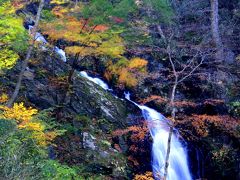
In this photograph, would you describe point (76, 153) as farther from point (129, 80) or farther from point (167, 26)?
point (167, 26)

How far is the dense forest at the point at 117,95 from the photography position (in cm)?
1236

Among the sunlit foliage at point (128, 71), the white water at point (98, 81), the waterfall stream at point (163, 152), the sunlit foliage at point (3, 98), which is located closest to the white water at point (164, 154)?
the waterfall stream at point (163, 152)

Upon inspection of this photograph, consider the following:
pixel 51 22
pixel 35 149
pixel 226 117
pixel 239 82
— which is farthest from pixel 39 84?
pixel 239 82

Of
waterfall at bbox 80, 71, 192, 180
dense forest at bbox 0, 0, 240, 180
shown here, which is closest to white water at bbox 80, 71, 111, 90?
dense forest at bbox 0, 0, 240, 180

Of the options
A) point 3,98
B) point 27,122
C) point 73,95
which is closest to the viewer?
point 27,122

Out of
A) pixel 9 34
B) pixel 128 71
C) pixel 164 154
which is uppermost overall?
pixel 9 34

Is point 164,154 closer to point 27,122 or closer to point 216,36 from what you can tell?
point 27,122

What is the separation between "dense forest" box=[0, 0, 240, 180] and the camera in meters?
12.4

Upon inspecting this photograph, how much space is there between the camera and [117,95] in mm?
17609

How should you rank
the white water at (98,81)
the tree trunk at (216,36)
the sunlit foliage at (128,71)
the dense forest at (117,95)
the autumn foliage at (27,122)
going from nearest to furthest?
the autumn foliage at (27,122) < the dense forest at (117,95) < the sunlit foliage at (128,71) < the white water at (98,81) < the tree trunk at (216,36)

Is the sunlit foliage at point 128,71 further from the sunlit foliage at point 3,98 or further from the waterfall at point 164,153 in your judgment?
the sunlit foliage at point 3,98

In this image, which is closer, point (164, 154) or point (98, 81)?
point (164, 154)

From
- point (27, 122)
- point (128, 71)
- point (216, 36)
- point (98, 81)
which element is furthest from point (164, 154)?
point (216, 36)

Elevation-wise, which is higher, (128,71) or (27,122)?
(128,71)
